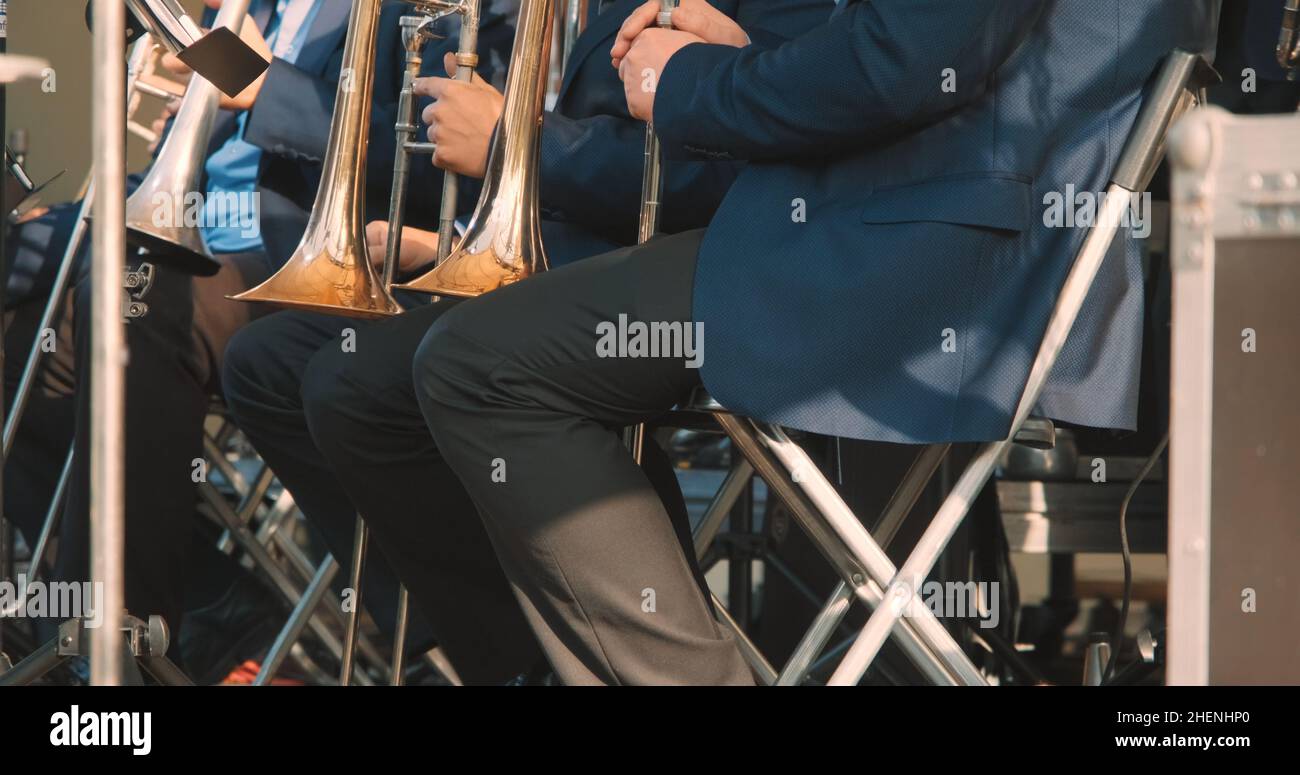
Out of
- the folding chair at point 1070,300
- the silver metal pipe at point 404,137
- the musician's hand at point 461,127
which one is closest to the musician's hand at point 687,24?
the musician's hand at point 461,127

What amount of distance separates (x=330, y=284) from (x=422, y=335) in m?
0.14

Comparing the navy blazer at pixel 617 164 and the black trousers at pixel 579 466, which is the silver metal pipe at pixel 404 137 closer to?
the navy blazer at pixel 617 164

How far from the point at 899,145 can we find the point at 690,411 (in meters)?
0.40

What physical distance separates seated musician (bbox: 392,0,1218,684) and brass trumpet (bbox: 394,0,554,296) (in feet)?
0.90

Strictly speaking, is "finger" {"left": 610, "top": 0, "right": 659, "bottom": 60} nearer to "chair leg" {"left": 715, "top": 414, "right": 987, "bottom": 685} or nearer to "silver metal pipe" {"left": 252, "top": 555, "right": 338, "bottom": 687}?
"chair leg" {"left": 715, "top": 414, "right": 987, "bottom": 685}

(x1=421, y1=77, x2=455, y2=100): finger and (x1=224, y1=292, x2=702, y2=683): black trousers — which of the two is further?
(x1=421, y1=77, x2=455, y2=100): finger

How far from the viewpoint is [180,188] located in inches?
101

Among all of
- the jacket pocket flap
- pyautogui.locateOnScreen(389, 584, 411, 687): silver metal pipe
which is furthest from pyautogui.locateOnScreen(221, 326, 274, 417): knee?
the jacket pocket flap

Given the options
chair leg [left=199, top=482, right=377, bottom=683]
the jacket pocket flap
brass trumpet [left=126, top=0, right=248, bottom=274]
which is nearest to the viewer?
the jacket pocket flap

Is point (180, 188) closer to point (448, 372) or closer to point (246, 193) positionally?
point (246, 193)

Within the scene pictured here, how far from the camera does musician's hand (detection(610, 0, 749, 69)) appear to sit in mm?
1873

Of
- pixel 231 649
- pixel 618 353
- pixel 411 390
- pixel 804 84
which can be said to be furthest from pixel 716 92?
pixel 231 649

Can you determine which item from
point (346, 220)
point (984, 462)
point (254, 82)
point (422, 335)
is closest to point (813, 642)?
point (984, 462)

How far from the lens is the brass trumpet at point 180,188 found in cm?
242
